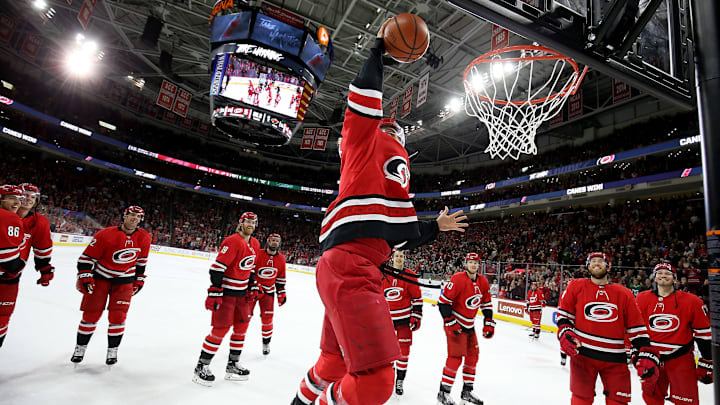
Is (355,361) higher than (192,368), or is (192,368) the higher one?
(355,361)

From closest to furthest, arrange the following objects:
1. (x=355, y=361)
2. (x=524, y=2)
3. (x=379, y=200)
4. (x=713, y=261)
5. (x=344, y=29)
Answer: (x=355, y=361)
(x=713, y=261)
(x=379, y=200)
(x=524, y=2)
(x=344, y=29)

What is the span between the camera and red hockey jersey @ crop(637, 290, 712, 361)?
3637 millimetres

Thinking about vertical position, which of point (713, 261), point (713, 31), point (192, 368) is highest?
point (713, 31)

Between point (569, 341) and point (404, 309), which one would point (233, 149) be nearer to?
point (404, 309)

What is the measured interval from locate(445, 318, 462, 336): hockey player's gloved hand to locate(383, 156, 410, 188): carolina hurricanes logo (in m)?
2.87

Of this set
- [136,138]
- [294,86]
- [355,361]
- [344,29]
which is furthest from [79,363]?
[136,138]

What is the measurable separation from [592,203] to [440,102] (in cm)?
975

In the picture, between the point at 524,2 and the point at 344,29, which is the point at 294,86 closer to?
the point at 344,29

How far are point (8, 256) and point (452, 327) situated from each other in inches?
182

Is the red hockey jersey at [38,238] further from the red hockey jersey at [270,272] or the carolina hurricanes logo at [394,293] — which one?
the carolina hurricanes logo at [394,293]

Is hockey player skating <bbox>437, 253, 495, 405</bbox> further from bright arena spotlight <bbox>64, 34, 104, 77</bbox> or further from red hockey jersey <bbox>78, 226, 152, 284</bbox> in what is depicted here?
bright arena spotlight <bbox>64, 34, 104, 77</bbox>

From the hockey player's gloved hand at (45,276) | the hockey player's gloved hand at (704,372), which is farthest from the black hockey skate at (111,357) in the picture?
the hockey player's gloved hand at (704,372)

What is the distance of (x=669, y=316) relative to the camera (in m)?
3.87

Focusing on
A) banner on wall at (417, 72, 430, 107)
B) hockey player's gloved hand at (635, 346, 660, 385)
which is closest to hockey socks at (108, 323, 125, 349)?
hockey player's gloved hand at (635, 346, 660, 385)
